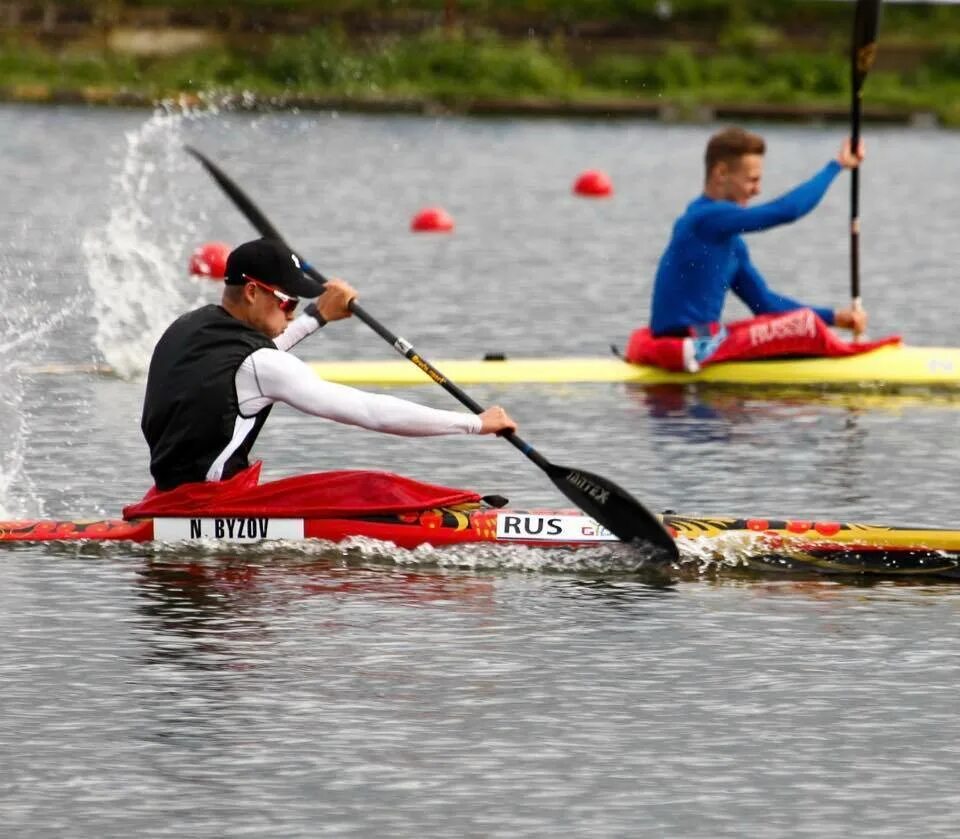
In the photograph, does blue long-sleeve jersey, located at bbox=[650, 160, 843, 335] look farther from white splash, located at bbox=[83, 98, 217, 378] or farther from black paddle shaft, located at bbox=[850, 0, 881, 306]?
white splash, located at bbox=[83, 98, 217, 378]

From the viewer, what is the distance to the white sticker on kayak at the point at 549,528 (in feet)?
33.3

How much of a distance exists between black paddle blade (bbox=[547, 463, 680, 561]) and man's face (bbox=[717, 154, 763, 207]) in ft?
16.6

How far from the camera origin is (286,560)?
1013cm

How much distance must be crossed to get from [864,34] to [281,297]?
7.92 m

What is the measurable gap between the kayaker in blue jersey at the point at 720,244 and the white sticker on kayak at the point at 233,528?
5452 millimetres

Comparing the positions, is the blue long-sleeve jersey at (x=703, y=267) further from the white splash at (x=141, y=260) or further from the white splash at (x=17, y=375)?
the white splash at (x=17, y=375)

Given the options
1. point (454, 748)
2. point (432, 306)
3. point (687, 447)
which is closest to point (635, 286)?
point (432, 306)

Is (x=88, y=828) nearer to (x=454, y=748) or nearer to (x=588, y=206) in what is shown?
(x=454, y=748)

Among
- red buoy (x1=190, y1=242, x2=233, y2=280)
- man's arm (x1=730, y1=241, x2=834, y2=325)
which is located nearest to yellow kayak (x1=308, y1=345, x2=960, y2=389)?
man's arm (x1=730, y1=241, x2=834, y2=325)

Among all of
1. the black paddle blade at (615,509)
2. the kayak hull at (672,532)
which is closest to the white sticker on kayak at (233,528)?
the kayak hull at (672,532)

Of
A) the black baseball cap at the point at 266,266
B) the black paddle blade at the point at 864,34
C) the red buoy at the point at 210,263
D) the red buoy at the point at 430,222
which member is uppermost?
the black paddle blade at the point at 864,34

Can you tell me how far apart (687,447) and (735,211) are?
82.0 inches

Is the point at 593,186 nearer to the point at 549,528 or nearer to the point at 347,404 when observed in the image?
the point at 549,528

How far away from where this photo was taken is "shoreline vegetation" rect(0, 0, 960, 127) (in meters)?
48.7
